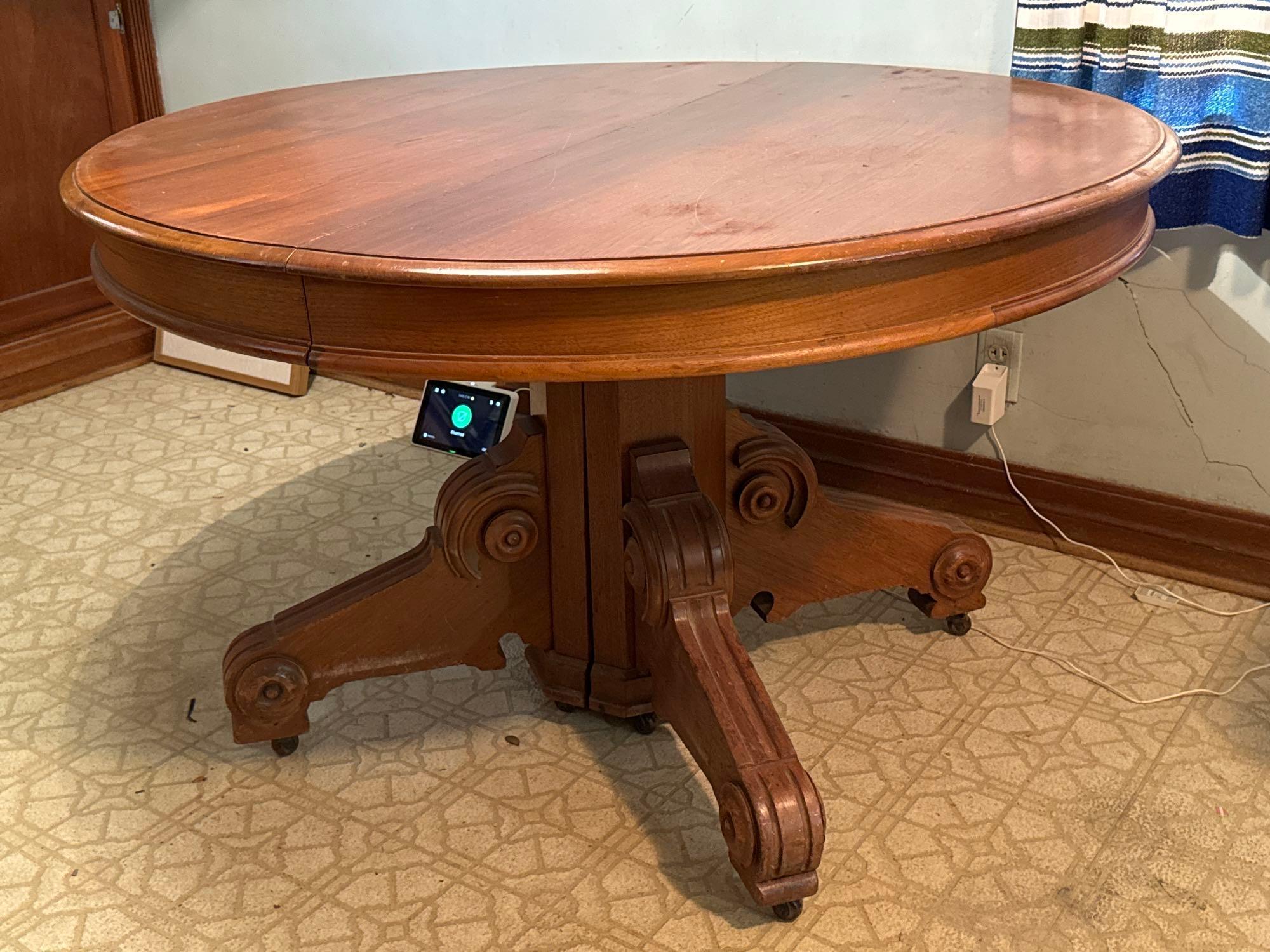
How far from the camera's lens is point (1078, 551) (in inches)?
77.0

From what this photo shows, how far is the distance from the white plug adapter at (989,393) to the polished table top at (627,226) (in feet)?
1.83

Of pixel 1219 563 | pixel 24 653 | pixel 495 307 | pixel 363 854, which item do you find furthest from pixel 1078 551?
pixel 24 653

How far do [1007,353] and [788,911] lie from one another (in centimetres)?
102

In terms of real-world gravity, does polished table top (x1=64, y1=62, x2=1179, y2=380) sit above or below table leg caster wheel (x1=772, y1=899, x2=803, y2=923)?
above

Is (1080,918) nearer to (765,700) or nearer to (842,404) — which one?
(765,700)

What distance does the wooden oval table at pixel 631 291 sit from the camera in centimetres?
96

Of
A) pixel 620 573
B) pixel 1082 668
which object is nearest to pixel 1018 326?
pixel 1082 668

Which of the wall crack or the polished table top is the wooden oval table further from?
the wall crack

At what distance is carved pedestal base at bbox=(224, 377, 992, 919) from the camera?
137 centimetres

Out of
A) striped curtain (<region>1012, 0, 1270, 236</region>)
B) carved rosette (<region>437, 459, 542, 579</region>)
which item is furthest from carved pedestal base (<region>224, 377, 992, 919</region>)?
striped curtain (<region>1012, 0, 1270, 236</region>)

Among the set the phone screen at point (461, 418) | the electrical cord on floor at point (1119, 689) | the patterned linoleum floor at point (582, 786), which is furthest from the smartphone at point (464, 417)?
the electrical cord on floor at point (1119, 689)

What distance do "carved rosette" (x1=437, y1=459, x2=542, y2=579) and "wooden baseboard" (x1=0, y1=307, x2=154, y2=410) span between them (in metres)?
1.52

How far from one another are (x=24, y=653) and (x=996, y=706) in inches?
51.4

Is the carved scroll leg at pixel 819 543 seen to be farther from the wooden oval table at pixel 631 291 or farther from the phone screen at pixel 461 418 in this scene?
the phone screen at pixel 461 418
